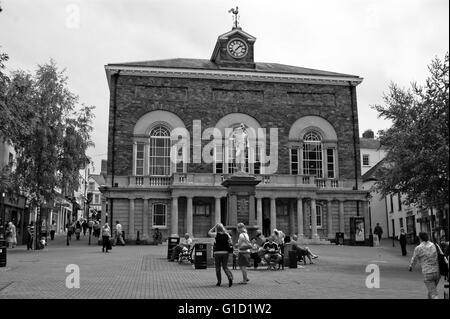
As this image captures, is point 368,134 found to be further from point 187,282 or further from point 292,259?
point 187,282

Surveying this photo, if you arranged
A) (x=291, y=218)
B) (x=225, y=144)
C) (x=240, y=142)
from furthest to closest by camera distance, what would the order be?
(x=225, y=144) < (x=240, y=142) < (x=291, y=218)

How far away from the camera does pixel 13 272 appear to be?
18531mm

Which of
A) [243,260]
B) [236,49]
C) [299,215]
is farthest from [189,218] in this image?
[243,260]

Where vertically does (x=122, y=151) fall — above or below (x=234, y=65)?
below

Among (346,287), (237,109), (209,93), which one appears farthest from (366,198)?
(346,287)

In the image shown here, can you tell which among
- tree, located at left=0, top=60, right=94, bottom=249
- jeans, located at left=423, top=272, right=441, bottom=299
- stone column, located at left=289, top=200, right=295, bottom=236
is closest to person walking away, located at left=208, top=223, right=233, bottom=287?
jeans, located at left=423, top=272, right=441, bottom=299

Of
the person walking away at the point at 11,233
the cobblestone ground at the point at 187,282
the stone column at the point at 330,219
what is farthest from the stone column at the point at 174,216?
the cobblestone ground at the point at 187,282

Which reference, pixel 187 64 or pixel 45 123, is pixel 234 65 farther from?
pixel 45 123

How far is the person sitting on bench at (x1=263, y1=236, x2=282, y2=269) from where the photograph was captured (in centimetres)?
2031

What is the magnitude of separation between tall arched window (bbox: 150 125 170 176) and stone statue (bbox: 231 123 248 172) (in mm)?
5540

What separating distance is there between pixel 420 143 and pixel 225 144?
23.6 meters

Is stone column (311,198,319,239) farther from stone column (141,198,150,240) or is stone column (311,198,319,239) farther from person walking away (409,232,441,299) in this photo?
person walking away (409,232,441,299)

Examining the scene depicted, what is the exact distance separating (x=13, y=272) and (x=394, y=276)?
44.1ft

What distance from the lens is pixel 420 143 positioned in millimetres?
21500
